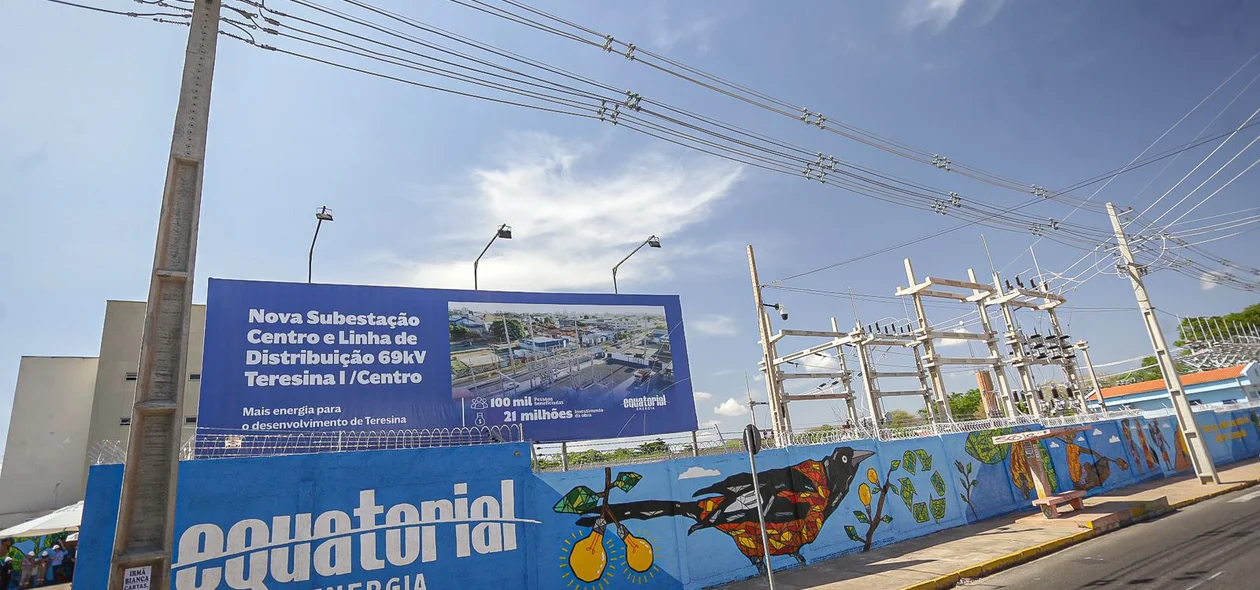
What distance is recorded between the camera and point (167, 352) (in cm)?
557

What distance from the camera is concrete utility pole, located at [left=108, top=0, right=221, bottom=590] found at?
16.7 ft

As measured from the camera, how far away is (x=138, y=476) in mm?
5203

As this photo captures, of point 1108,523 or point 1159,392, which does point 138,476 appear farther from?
point 1159,392

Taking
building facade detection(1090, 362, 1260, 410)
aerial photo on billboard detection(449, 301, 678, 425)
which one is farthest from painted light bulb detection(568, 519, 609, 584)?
building facade detection(1090, 362, 1260, 410)

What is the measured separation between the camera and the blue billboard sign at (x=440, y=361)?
13.5 metres

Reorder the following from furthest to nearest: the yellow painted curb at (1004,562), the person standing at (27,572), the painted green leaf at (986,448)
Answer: the person standing at (27,572) < the painted green leaf at (986,448) < the yellow painted curb at (1004,562)

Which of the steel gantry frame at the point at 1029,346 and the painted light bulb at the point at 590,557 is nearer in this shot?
the painted light bulb at the point at 590,557

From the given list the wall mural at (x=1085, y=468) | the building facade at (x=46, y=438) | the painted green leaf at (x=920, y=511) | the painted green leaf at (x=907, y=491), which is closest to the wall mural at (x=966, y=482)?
the painted green leaf at (x=920, y=511)

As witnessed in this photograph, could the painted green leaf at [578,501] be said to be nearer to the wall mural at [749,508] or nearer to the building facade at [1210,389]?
the wall mural at [749,508]

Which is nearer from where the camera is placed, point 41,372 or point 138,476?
point 138,476

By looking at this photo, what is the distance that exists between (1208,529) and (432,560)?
1620cm

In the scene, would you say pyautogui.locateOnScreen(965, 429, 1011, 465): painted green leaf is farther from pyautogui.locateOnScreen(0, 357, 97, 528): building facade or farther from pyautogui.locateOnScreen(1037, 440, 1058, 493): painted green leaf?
pyautogui.locateOnScreen(0, 357, 97, 528): building facade

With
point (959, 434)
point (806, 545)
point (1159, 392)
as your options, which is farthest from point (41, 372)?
point (1159, 392)

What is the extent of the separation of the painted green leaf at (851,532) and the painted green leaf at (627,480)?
5.73 meters
